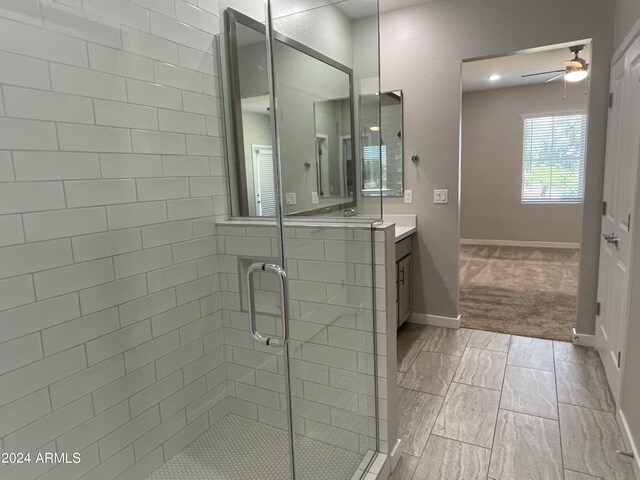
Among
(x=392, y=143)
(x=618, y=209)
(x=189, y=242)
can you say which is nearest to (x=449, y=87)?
(x=392, y=143)

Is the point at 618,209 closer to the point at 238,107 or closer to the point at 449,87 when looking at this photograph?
the point at 449,87

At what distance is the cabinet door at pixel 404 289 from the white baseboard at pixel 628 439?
1551mm

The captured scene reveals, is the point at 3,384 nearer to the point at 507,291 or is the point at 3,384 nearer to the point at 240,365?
the point at 240,365

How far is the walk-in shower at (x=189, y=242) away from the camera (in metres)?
1.39

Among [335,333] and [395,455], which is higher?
[335,333]

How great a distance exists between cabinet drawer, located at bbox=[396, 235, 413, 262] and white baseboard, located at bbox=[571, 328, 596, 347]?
1429mm

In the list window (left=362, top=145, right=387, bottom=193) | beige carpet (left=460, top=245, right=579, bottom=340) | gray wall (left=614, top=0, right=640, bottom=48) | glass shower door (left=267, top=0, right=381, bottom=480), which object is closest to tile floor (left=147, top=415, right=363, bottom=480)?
glass shower door (left=267, top=0, right=381, bottom=480)

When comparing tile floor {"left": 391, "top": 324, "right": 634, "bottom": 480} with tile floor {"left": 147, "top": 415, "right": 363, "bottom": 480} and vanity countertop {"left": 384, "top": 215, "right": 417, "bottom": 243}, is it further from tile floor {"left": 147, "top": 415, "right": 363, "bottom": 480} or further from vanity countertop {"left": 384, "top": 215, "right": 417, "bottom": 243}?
vanity countertop {"left": 384, "top": 215, "right": 417, "bottom": 243}

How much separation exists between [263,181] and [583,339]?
2730 millimetres

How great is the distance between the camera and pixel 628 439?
1899mm

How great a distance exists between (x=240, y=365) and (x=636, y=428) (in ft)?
6.43

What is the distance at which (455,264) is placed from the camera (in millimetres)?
3445

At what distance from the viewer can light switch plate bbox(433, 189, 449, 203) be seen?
339 centimetres

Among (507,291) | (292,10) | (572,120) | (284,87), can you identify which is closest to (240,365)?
(284,87)
